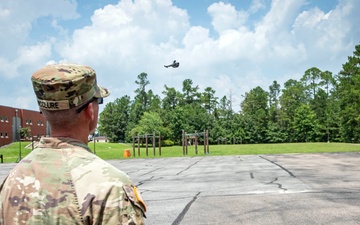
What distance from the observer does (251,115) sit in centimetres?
10175

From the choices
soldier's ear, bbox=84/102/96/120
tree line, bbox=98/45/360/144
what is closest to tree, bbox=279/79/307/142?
tree line, bbox=98/45/360/144

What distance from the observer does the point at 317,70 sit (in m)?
103

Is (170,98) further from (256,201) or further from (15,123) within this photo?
(256,201)

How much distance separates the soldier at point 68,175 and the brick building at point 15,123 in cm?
5821

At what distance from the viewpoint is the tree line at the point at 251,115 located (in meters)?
89.2

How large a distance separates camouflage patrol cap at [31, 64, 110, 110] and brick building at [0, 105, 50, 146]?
191 ft

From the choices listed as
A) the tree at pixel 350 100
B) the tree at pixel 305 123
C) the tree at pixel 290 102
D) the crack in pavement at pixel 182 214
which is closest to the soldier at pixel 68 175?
the crack in pavement at pixel 182 214

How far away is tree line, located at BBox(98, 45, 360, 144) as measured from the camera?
A: 3514 inches

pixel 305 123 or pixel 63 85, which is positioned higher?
pixel 305 123

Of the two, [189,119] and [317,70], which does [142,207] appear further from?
[317,70]

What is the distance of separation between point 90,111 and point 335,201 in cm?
845

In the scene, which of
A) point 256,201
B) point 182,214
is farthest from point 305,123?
point 182,214

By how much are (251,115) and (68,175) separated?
101695 millimetres

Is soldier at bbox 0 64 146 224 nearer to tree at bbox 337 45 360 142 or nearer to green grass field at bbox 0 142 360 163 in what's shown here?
green grass field at bbox 0 142 360 163
